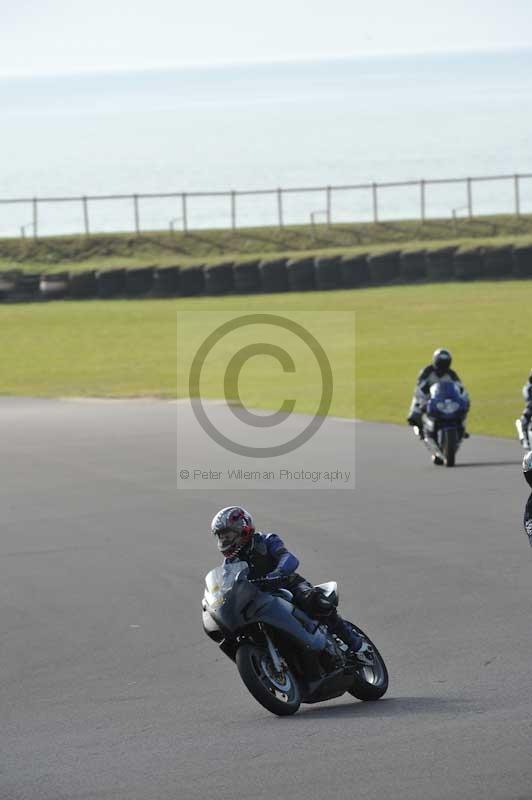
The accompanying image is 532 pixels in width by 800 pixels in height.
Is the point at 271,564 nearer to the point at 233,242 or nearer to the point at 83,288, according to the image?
the point at 83,288

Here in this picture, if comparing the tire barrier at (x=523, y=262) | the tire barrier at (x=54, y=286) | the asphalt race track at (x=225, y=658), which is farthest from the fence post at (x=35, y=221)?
the asphalt race track at (x=225, y=658)

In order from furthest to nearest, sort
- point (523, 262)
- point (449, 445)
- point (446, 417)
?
point (523, 262)
point (449, 445)
point (446, 417)

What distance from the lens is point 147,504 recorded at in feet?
64.2

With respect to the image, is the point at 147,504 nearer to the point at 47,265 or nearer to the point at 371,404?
the point at 371,404


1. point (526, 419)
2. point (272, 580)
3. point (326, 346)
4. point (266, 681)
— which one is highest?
point (326, 346)

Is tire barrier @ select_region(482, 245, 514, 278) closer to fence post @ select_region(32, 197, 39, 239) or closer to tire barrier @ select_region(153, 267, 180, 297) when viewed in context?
tire barrier @ select_region(153, 267, 180, 297)

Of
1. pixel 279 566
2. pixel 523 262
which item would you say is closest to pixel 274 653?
pixel 279 566

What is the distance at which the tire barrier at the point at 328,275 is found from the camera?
167ft

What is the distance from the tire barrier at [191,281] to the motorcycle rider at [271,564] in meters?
41.7

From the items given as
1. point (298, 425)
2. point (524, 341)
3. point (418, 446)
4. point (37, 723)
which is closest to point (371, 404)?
point (298, 425)

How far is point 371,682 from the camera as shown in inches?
395

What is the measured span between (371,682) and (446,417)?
36.4 ft

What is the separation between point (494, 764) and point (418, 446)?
1590cm

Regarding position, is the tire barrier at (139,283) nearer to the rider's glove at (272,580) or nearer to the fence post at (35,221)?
the fence post at (35,221)
